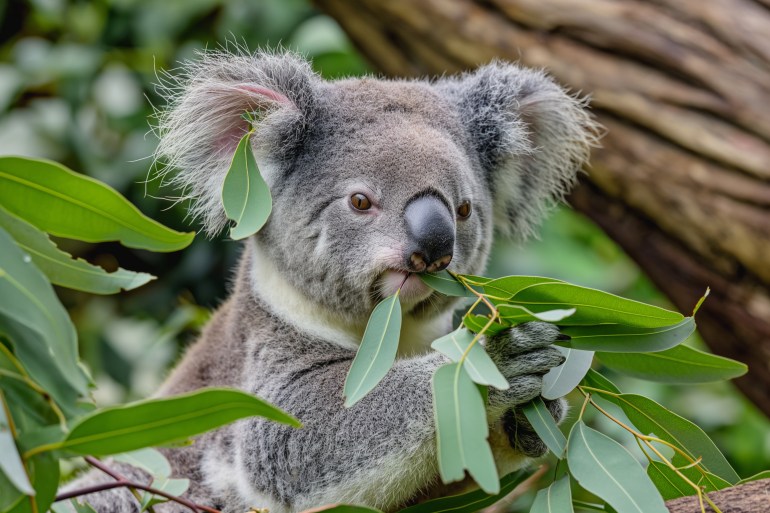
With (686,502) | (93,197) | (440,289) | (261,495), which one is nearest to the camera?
(93,197)

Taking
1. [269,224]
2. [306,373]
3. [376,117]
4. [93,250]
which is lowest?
[93,250]

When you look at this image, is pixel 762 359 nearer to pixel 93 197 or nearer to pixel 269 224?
pixel 269 224

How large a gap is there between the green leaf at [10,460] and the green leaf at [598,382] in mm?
1416

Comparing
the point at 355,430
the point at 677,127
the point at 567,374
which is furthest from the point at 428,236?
the point at 677,127

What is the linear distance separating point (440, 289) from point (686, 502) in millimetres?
812

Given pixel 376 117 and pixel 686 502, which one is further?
pixel 376 117

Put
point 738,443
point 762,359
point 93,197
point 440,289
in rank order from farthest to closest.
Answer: point 738,443 → point 762,359 → point 440,289 → point 93,197

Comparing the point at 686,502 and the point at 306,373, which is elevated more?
the point at 686,502

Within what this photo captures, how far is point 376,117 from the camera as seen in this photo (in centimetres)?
270

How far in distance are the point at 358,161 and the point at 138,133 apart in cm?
305

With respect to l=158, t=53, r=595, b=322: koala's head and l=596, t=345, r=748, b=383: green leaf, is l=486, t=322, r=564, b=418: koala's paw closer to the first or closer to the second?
l=596, t=345, r=748, b=383: green leaf

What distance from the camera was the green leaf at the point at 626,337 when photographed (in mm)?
2035

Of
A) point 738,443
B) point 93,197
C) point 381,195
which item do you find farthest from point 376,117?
point 738,443

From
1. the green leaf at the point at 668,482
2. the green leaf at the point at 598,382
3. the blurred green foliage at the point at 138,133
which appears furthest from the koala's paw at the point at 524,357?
the blurred green foliage at the point at 138,133
